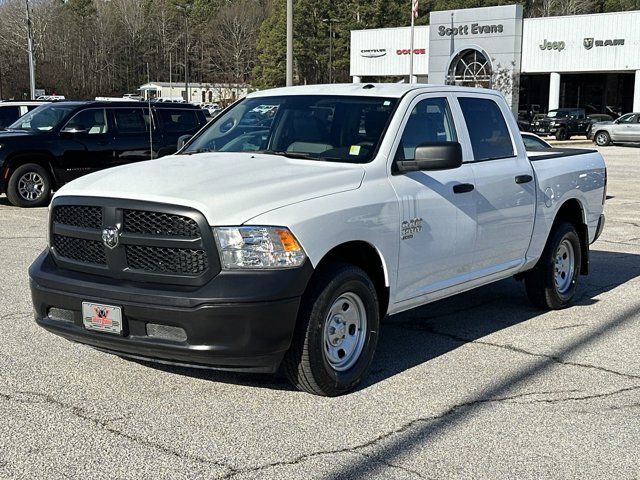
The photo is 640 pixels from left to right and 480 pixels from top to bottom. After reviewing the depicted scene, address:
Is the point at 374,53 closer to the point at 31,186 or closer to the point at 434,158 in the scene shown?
the point at 31,186

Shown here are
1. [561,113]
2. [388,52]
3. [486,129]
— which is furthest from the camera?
[388,52]

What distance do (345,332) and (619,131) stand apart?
121ft

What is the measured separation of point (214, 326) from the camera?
4.50 m

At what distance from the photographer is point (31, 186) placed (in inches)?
579

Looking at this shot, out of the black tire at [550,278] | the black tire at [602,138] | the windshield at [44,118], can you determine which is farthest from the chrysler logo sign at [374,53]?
the black tire at [550,278]

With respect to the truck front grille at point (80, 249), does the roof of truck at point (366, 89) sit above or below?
above

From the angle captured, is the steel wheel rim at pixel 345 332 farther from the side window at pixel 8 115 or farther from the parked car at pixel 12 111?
the side window at pixel 8 115

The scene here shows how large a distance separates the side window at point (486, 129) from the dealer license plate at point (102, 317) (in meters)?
3.12

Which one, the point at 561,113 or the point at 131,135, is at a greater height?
the point at 131,135

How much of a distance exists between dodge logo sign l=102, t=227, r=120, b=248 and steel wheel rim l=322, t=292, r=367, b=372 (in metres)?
1.31

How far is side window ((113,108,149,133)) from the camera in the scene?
1506 cm

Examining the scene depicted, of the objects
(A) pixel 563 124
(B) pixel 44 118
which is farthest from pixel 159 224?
(A) pixel 563 124

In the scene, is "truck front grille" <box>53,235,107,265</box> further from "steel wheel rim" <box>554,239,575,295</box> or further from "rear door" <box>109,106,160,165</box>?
"rear door" <box>109,106,160,165</box>

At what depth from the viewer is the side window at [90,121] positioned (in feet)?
48.3
